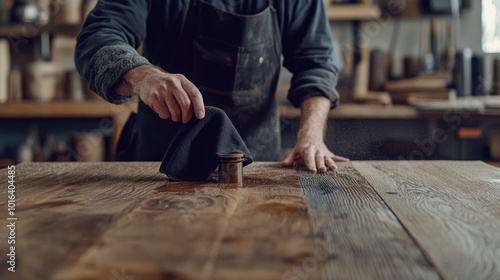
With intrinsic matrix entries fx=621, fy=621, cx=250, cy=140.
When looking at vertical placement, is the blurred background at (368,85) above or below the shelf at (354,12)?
below

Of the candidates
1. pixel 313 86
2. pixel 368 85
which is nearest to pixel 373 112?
pixel 368 85

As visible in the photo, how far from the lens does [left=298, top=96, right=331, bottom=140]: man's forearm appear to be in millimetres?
1984

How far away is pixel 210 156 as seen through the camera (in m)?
1.53

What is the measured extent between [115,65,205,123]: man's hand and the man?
0.37 metres

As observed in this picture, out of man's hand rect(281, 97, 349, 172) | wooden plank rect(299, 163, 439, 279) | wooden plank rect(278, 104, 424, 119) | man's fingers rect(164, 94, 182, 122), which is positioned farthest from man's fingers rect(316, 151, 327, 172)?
wooden plank rect(278, 104, 424, 119)

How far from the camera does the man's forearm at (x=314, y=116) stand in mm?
1984

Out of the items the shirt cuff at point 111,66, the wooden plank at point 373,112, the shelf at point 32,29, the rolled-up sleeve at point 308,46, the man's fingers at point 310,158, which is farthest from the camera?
the shelf at point 32,29

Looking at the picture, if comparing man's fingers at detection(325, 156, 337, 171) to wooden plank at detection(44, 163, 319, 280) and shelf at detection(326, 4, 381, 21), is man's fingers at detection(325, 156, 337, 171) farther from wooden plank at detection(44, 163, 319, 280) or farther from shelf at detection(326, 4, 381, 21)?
shelf at detection(326, 4, 381, 21)

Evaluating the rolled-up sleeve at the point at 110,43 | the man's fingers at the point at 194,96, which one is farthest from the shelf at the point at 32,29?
the man's fingers at the point at 194,96

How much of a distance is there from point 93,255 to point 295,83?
1534mm

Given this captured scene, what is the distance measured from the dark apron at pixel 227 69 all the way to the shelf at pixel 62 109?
138 cm

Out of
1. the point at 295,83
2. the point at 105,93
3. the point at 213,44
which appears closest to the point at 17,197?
the point at 105,93

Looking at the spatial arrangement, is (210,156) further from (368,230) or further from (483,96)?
(483,96)

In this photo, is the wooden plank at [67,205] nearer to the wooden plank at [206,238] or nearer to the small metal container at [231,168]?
the wooden plank at [206,238]
